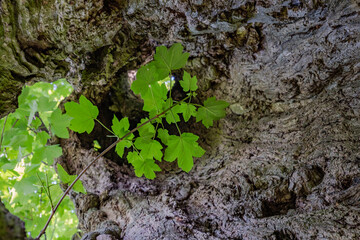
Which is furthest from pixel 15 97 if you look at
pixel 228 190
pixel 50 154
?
pixel 228 190

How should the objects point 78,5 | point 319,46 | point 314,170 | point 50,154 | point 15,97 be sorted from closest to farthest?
point 50,154
point 314,170
point 319,46
point 78,5
point 15,97

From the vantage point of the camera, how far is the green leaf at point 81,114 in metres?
0.96

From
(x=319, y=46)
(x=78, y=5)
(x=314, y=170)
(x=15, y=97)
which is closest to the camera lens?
(x=314, y=170)

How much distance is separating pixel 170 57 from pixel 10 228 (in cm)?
77

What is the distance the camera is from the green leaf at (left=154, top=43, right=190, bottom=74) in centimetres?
100

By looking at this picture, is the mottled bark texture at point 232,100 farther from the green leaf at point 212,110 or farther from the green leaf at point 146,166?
the green leaf at point 212,110

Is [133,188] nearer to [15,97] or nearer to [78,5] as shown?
[15,97]

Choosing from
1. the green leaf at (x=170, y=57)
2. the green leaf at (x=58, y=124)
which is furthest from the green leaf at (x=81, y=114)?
the green leaf at (x=170, y=57)

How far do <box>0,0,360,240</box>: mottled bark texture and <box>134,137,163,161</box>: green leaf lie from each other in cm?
33

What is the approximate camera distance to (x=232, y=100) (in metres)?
1.62

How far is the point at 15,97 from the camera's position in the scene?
1498mm

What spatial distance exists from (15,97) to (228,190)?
1409 millimetres

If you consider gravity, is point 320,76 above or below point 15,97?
below

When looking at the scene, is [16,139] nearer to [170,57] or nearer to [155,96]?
[155,96]
